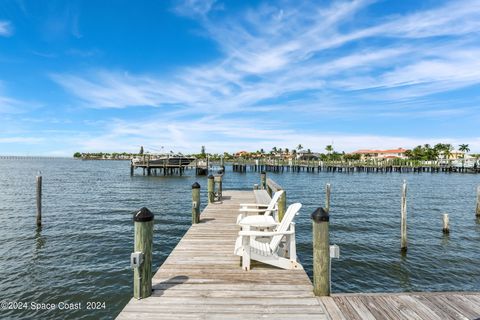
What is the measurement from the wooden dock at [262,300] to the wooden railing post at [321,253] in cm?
16

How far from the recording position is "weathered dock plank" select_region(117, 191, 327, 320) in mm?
3816

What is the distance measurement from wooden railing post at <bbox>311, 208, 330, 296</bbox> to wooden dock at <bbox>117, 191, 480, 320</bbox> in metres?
0.16

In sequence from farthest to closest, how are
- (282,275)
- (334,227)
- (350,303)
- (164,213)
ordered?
(164,213) → (334,227) → (282,275) → (350,303)

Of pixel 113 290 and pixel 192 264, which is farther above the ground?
pixel 192 264

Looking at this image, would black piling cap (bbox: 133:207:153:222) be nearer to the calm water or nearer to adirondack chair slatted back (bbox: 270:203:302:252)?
adirondack chair slatted back (bbox: 270:203:302:252)

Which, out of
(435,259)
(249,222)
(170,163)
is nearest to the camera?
(249,222)

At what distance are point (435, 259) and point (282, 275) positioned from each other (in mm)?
8026

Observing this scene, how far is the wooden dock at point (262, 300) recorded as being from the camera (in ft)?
12.6

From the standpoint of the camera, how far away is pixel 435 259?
10094 millimetres

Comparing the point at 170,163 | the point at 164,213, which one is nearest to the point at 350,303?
the point at 164,213

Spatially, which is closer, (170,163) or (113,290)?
(113,290)

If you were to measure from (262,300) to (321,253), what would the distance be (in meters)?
1.12

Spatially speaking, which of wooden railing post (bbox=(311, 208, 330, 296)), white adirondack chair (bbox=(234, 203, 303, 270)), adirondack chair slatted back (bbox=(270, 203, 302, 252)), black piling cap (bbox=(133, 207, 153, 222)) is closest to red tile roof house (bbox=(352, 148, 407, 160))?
adirondack chair slatted back (bbox=(270, 203, 302, 252))

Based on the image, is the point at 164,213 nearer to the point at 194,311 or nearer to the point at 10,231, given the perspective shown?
the point at 10,231
